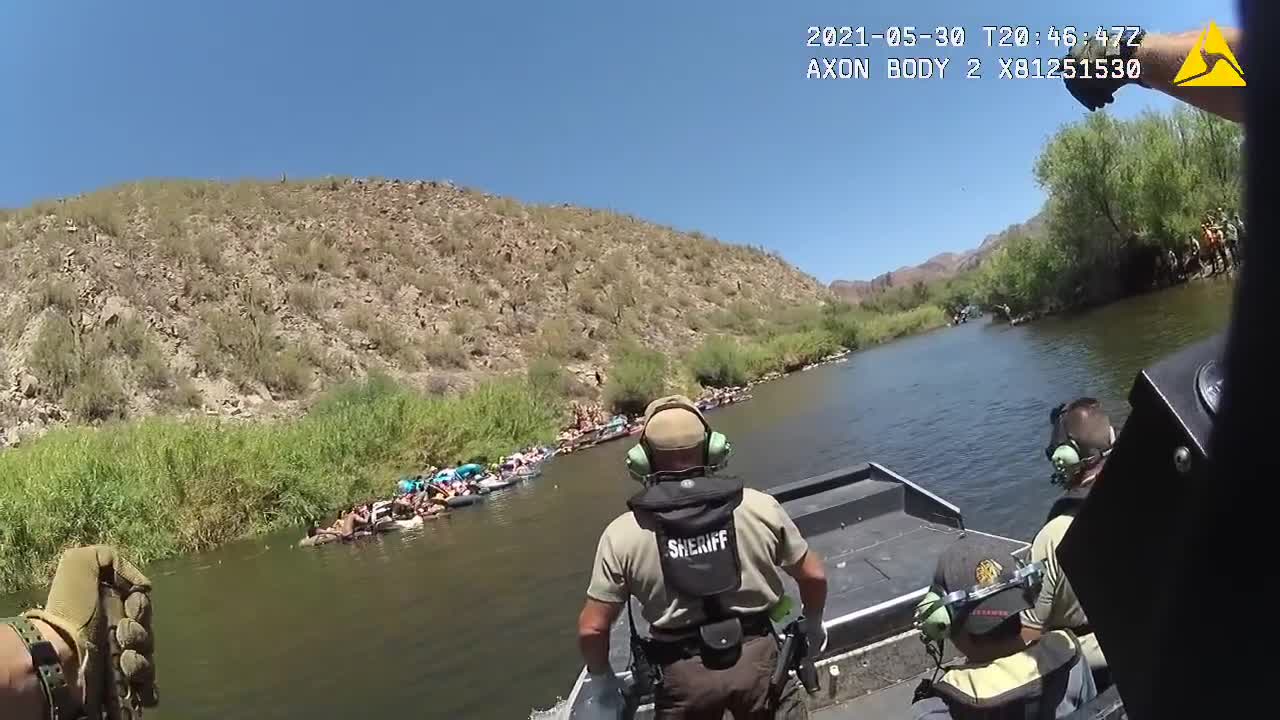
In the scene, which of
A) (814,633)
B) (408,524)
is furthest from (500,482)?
(814,633)

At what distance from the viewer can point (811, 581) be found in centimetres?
344

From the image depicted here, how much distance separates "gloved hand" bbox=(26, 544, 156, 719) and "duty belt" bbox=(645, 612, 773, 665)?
1.69m

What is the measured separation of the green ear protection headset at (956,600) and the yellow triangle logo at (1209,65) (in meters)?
1.78

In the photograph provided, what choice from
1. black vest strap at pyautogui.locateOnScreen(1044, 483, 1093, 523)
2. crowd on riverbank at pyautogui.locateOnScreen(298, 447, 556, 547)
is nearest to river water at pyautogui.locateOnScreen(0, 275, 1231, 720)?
crowd on riverbank at pyautogui.locateOnScreen(298, 447, 556, 547)

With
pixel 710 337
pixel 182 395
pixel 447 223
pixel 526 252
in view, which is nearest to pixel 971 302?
pixel 710 337

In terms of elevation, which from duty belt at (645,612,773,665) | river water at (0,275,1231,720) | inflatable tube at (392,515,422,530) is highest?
duty belt at (645,612,773,665)

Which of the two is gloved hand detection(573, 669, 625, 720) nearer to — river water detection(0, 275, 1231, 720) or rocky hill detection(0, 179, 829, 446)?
river water detection(0, 275, 1231, 720)

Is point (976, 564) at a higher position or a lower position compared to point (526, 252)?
lower

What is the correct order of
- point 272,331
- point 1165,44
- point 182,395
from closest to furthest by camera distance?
point 1165,44 < point 182,395 < point 272,331

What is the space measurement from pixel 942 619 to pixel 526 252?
186 ft

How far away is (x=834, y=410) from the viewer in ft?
85.1

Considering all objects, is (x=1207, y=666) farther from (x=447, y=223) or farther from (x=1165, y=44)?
(x=447, y=223)

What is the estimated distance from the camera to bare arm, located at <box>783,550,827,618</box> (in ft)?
11.1

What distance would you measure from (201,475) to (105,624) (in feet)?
58.3
